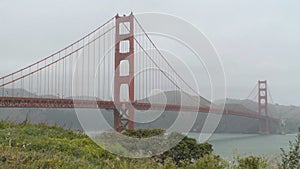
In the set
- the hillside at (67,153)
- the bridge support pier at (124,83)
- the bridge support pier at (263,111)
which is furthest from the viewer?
the bridge support pier at (263,111)

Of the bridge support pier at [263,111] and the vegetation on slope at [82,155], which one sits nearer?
the vegetation on slope at [82,155]

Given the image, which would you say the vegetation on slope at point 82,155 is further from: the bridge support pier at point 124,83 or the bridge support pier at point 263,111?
the bridge support pier at point 263,111

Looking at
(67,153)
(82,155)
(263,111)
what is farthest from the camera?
(263,111)

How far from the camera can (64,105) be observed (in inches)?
530

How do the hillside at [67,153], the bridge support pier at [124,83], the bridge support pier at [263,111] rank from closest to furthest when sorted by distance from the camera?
the hillside at [67,153]
the bridge support pier at [124,83]
the bridge support pier at [263,111]

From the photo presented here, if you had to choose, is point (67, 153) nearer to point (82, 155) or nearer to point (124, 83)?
point (82, 155)

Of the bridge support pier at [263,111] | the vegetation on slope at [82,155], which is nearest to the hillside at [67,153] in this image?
the vegetation on slope at [82,155]

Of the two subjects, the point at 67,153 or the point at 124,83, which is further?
the point at 124,83

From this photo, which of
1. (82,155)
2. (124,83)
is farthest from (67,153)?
(124,83)

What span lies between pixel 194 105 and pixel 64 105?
330 inches

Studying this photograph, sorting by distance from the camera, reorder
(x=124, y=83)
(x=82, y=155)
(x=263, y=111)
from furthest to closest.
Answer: (x=263, y=111)
(x=124, y=83)
(x=82, y=155)

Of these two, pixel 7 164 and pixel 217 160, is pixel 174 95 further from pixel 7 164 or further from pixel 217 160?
pixel 7 164

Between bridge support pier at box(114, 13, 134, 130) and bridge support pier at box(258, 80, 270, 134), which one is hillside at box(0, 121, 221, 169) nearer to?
bridge support pier at box(114, 13, 134, 130)

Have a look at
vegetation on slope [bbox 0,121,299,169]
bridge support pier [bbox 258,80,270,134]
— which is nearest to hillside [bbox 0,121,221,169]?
vegetation on slope [bbox 0,121,299,169]
